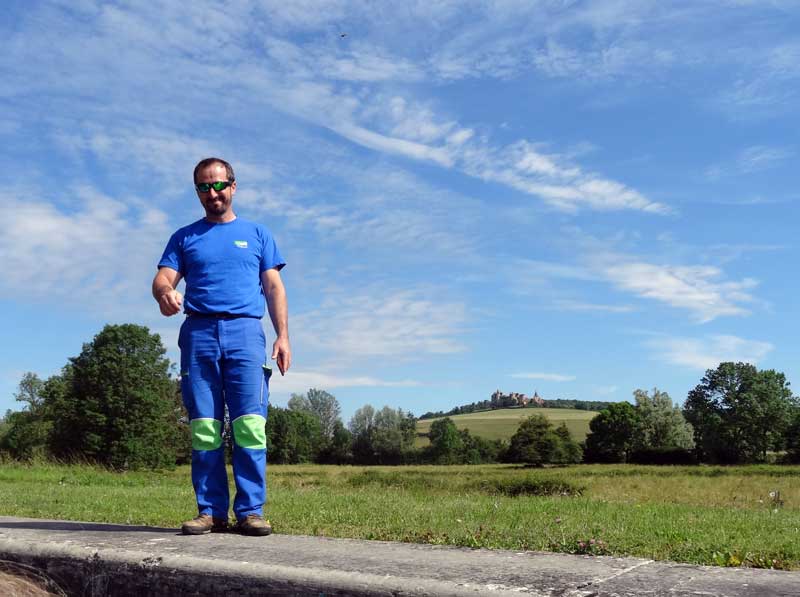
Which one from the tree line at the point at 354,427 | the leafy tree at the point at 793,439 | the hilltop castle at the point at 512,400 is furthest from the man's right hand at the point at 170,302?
the hilltop castle at the point at 512,400

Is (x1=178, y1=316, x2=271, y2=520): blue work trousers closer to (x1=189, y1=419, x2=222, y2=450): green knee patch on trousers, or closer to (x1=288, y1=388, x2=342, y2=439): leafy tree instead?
(x1=189, y1=419, x2=222, y2=450): green knee patch on trousers

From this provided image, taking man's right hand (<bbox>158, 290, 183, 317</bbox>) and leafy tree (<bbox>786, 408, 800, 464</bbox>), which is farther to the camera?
leafy tree (<bbox>786, 408, 800, 464</bbox>)

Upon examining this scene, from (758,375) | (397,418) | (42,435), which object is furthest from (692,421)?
(42,435)

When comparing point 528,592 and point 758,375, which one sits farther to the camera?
point 758,375

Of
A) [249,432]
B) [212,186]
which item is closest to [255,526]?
[249,432]

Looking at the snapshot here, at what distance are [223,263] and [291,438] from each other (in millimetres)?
91039

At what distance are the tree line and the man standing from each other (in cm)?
2034

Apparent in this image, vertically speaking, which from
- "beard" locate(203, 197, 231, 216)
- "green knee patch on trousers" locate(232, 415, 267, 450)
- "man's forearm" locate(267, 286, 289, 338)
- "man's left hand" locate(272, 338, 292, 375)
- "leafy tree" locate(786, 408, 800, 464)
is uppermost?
"beard" locate(203, 197, 231, 216)

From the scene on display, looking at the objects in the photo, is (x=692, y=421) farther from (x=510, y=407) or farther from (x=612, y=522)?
(x=612, y=522)

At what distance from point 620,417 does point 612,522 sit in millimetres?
88777

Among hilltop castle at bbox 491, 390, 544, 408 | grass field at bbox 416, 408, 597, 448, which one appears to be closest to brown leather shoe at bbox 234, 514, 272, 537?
grass field at bbox 416, 408, 597, 448

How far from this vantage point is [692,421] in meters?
81.1

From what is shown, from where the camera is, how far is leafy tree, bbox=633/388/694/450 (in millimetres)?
85750

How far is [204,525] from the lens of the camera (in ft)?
14.0
